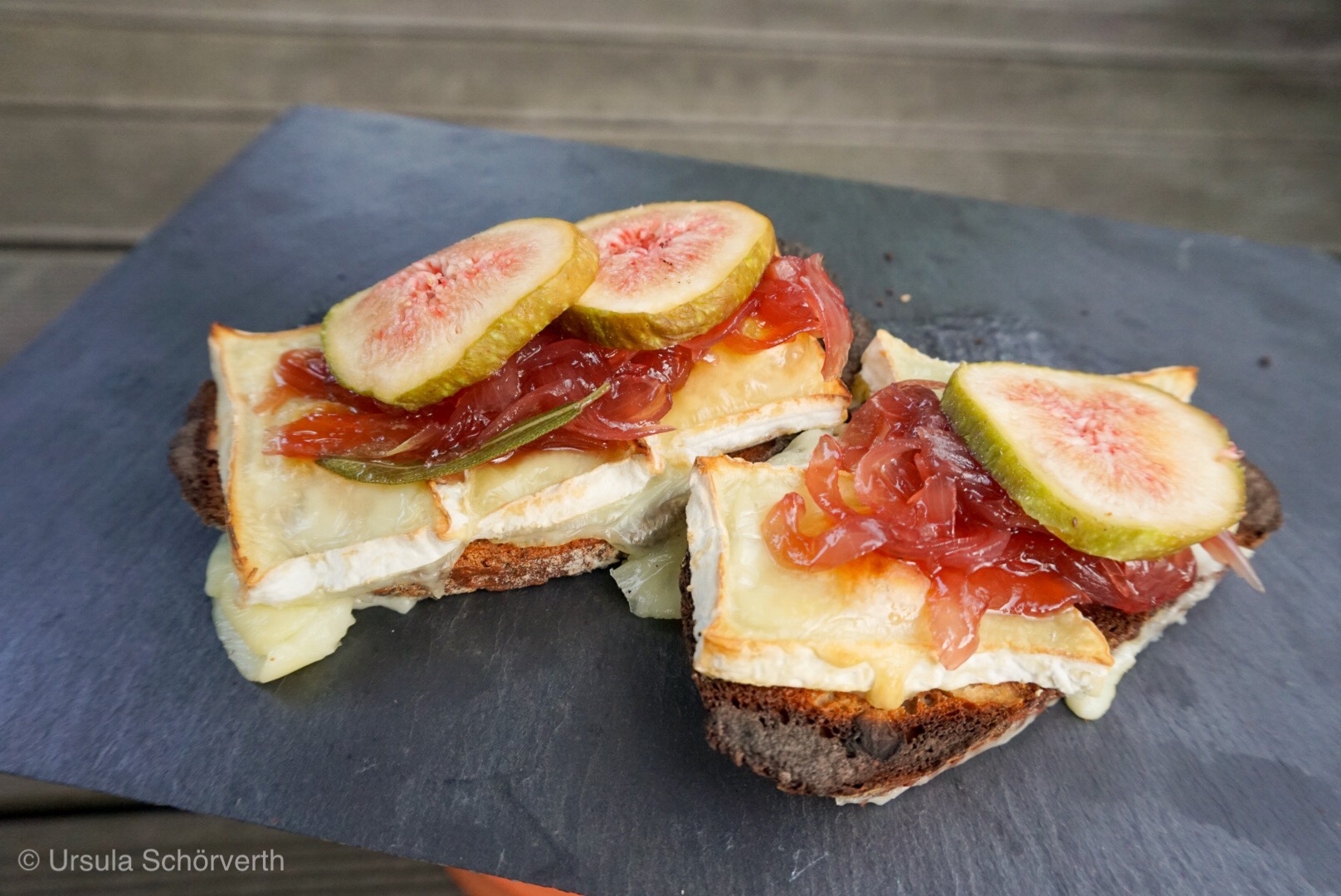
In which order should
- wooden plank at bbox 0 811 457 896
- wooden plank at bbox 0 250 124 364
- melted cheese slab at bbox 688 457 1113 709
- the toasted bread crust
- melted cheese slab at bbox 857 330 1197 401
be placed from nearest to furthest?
melted cheese slab at bbox 688 457 1113 709 < the toasted bread crust < melted cheese slab at bbox 857 330 1197 401 < wooden plank at bbox 0 811 457 896 < wooden plank at bbox 0 250 124 364

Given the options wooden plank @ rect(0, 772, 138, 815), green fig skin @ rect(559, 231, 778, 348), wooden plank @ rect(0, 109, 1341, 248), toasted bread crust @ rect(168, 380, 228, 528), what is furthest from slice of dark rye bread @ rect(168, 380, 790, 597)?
wooden plank @ rect(0, 109, 1341, 248)

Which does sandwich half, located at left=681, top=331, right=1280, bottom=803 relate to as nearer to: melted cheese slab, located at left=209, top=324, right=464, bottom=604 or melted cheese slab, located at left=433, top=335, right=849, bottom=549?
melted cheese slab, located at left=433, top=335, right=849, bottom=549

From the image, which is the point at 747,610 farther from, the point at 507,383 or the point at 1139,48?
the point at 1139,48

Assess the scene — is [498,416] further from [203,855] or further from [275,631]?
[203,855]

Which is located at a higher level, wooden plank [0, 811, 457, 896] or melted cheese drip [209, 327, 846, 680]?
melted cheese drip [209, 327, 846, 680]

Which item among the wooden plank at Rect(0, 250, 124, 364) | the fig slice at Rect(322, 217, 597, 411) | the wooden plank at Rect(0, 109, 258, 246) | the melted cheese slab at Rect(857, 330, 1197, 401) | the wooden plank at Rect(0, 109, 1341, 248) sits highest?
the fig slice at Rect(322, 217, 597, 411)

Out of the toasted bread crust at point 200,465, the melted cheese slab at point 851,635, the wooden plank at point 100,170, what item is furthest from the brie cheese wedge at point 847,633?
the wooden plank at point 100,170

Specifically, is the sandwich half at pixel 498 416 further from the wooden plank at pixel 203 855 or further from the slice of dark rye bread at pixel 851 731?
the wooden plank at pixel 203 855
